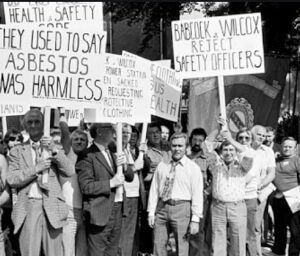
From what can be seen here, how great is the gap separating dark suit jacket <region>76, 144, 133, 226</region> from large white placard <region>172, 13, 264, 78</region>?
1830 mm

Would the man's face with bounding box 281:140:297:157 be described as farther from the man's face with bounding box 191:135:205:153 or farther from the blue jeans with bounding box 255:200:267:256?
the man's face with bounding box 191:135:205:153

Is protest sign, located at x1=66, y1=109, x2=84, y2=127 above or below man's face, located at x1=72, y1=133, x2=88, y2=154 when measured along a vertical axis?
Answer: above

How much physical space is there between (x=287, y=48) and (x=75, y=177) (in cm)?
1016

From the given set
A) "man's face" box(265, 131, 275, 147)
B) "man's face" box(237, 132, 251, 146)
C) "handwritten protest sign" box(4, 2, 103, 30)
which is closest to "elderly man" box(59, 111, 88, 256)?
"handwritten protest sign" box(4, 2, 103, 30)

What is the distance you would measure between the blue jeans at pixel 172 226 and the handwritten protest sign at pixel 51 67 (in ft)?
5.10

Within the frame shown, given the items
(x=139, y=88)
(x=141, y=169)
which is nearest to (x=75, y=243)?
(x=141, y=169)

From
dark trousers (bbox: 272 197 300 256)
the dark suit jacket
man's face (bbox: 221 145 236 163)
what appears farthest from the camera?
dark trousers (bbox: 272 197 300 256)

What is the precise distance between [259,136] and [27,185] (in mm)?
3940

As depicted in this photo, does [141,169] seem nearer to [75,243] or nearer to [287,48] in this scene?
[75,243]

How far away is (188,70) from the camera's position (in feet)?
27.4

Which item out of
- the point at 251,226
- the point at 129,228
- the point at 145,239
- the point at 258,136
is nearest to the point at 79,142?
the point at 129,228

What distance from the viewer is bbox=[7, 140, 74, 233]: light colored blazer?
6.52 meters

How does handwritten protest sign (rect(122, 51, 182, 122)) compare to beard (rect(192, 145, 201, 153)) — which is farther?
handwritten protest sign (rect(122, 51, 182, 122))

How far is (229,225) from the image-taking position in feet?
25.4
